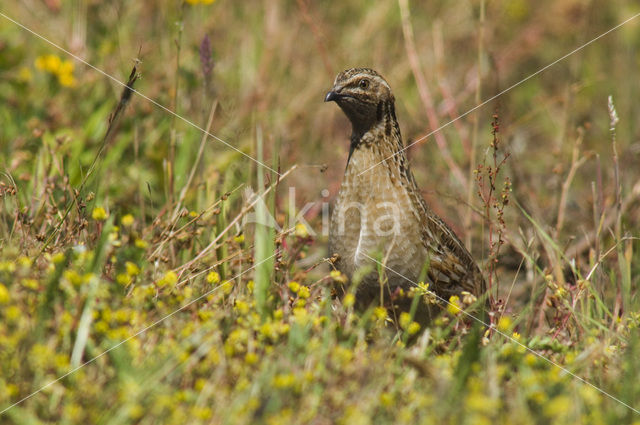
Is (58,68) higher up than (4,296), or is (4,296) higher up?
(58,68)

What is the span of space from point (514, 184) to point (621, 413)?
143 inches

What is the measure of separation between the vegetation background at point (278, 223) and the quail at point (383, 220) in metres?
0.23

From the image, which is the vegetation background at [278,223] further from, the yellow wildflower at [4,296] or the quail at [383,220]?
the quail at [383,220]

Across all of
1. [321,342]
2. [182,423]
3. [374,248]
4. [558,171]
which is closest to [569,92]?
[558,171]

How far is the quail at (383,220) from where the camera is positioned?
3.96 m

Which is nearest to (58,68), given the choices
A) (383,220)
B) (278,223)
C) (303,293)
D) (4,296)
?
(278,223)

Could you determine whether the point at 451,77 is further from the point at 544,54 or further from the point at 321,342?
the point at 321,342

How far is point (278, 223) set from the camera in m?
5.00

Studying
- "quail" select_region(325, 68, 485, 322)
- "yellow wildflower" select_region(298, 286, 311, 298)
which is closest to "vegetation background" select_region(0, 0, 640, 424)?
"yellow wildflower" select_region(298, 286, 311, 298)

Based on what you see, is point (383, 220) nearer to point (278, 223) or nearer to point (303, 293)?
point (303, 293)

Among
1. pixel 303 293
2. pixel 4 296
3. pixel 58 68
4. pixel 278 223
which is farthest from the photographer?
pixel 58 68

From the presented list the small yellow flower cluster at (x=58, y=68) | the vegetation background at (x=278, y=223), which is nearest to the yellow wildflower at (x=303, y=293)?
the vegetation background at (x=278, y=223)

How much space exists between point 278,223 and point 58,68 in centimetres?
207

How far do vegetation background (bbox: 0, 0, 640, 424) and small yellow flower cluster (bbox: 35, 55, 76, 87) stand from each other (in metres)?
0.02
